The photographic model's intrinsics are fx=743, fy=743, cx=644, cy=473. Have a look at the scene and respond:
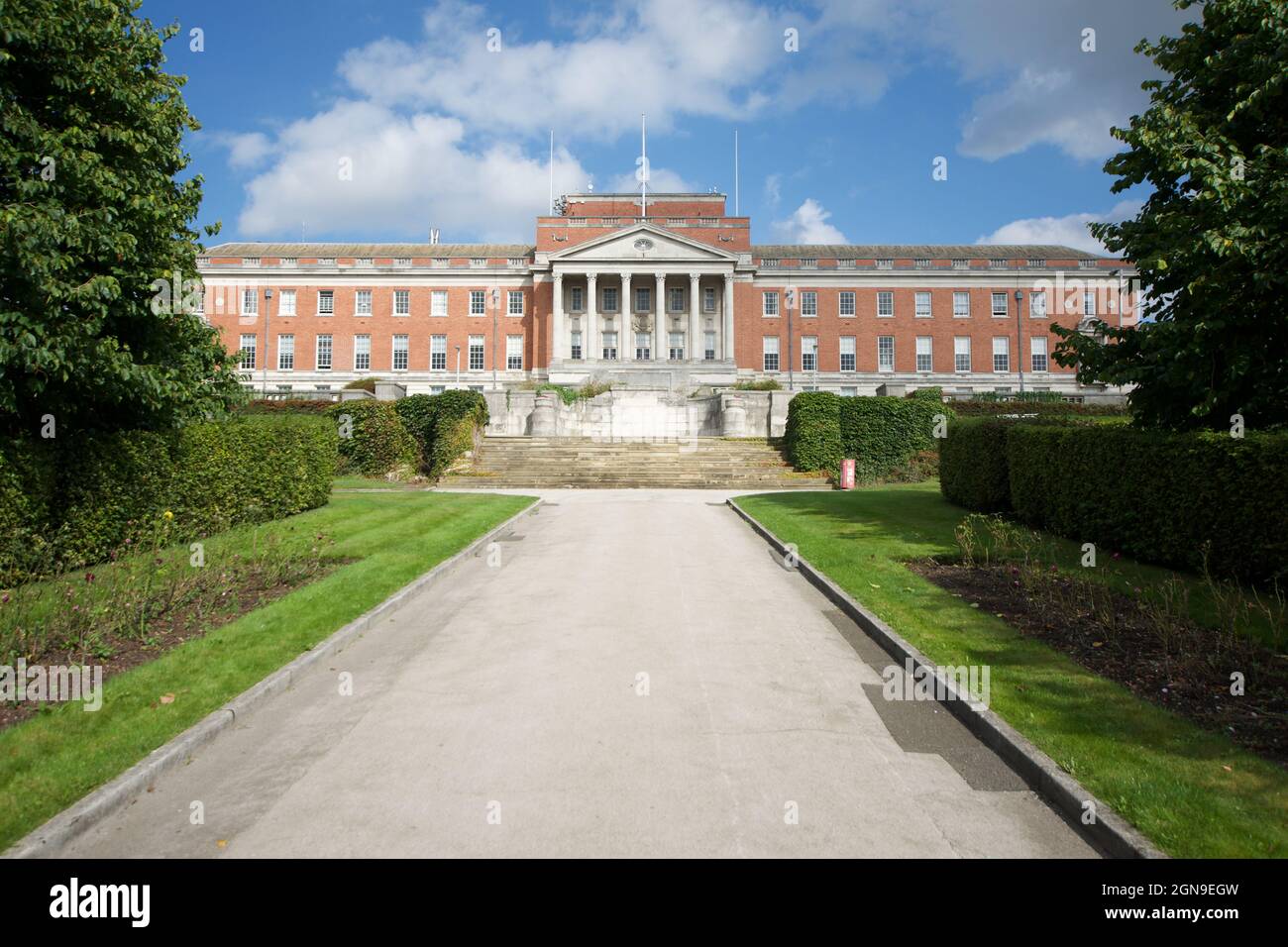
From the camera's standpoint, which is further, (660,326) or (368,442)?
(660,326)

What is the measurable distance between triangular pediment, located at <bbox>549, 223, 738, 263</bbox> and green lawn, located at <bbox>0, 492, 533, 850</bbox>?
54702mm

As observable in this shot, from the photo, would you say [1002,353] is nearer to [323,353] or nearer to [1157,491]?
[323,353]

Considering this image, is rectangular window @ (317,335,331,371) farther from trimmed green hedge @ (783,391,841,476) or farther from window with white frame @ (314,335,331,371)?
trimmed green hedge @ (783,391,841,476)

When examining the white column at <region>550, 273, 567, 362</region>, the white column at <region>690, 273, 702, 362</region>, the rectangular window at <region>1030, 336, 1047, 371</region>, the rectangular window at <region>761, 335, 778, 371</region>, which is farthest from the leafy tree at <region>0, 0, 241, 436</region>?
the rectangular window at <region>1030, 336, 1047, 371</region>

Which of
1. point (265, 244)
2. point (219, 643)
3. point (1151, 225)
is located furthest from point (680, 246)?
point (219, 643)

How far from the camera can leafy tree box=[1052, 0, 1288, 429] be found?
9859mm

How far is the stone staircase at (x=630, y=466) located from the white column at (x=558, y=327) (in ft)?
104

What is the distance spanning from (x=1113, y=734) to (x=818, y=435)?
80.8 feet

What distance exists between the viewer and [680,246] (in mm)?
64562

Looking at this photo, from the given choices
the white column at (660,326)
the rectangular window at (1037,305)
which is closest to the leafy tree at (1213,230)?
the white column at (660,326)

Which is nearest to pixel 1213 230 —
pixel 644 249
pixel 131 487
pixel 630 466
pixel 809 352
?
pixel 131 487

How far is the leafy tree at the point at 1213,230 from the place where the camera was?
986 cm

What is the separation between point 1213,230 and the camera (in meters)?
9.91

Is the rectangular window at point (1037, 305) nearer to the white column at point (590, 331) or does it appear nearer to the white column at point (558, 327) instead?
the white column at point (590, 331)
